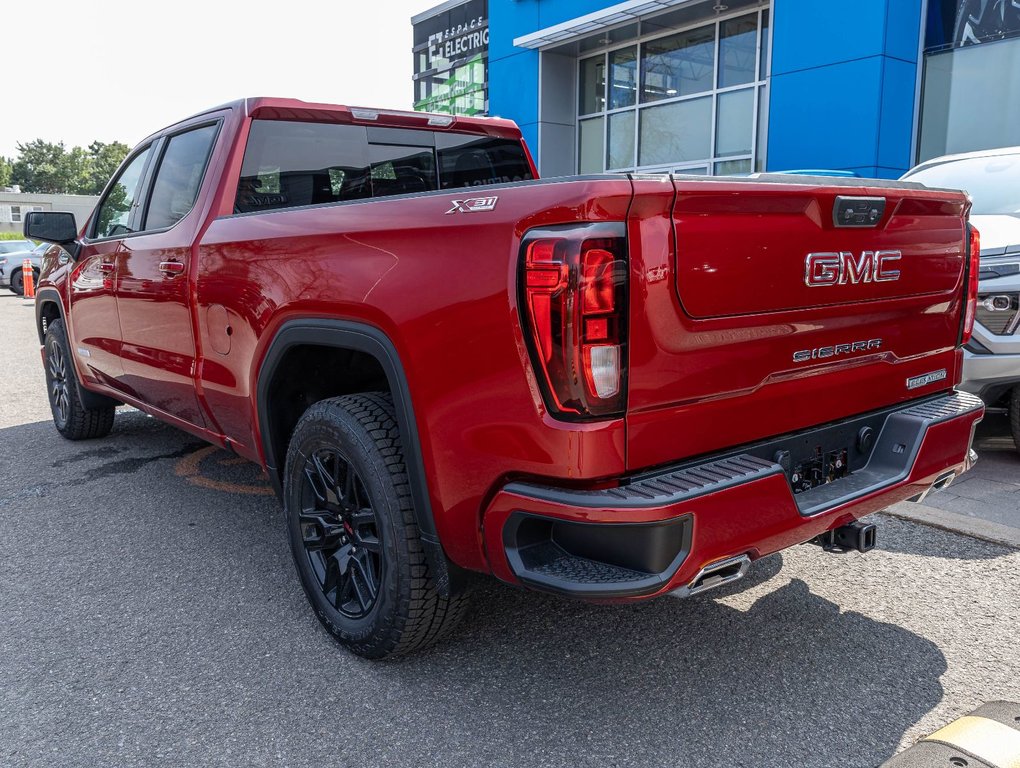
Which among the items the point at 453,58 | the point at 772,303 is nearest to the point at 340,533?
the point at 772,303

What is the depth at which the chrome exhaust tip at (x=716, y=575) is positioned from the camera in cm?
207

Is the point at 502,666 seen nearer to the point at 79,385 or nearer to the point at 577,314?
the point at 577,314

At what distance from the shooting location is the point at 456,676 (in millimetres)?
2693

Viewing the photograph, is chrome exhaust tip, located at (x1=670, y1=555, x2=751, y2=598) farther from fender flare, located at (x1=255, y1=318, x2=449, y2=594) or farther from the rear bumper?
fender flare, located at (x1=255, y1=318, x2=449, y2=594)

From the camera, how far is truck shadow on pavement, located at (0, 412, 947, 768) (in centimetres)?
234


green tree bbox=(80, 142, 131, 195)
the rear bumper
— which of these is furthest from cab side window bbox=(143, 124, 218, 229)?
green tree bbox=(80, 142, 131, 195)

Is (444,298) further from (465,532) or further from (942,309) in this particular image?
(942,309)

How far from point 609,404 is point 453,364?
17.1 inches

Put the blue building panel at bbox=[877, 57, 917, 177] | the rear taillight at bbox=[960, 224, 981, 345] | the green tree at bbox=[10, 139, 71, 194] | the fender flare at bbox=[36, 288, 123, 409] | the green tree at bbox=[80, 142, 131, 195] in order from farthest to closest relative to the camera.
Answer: the green tree at bbox=[80, 142, 131, 195] → the green tree at bbox=[10, 139, 71, 194] → the blue building panel at bbox=[877, 57, 917, 177] → the fender flare at bbox=[36, 288, 123, 409] → the rear taillight at bbox=[960, 224, 981, 345]

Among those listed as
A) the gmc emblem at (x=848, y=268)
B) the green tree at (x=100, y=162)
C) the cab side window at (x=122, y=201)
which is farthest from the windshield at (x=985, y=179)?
the green tree at (x=100, y=162)

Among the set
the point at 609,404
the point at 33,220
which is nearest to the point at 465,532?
the point at 609,404

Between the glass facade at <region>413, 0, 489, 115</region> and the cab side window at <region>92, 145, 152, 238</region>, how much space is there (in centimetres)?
1554

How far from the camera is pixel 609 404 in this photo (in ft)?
6.53

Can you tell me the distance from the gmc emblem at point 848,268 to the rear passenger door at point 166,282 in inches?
95.8
